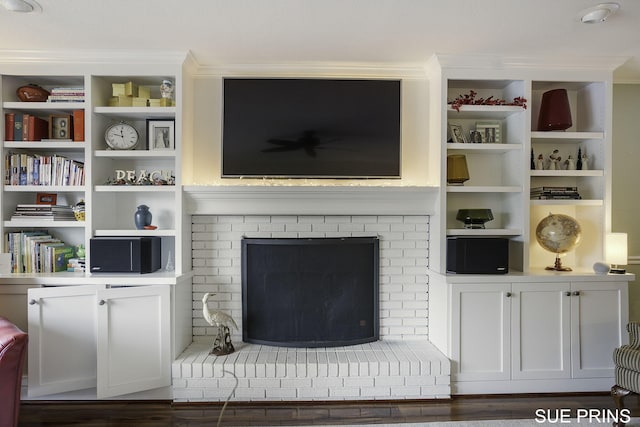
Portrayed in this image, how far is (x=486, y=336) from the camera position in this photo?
263cm

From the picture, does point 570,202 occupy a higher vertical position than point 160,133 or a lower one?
lower

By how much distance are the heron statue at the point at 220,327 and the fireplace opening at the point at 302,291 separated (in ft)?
0.72

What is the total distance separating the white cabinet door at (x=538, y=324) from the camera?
8.64 feet

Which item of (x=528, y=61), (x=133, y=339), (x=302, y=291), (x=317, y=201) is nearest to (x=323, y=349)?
(x=302, y=291)

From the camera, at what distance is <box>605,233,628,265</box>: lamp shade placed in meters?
2.68

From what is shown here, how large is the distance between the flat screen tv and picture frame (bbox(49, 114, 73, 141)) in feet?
3.70

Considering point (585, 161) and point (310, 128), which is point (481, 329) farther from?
point (310, 128)

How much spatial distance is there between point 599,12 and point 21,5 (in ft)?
10.1

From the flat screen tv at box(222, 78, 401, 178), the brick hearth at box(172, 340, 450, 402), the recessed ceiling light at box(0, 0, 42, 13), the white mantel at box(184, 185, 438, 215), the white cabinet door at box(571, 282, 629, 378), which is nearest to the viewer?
the recessed ceiling light at box(0, 0, 42, 13)

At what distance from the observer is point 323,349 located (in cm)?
286

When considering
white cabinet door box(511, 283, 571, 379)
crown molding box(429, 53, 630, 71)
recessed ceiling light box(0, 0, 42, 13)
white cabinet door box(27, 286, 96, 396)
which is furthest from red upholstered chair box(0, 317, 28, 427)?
crown molding box(429, 53, 630, 71)

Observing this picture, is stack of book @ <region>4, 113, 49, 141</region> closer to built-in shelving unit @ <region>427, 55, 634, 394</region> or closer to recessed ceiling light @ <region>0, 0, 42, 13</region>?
recessed ceiling light @ <region>0, 0, 42, 13</region>

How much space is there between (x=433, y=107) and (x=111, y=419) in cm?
304

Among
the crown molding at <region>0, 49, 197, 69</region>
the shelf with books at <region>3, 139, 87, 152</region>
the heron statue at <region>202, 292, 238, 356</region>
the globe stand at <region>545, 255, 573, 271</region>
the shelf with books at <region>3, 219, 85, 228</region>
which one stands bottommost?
the heron statue at <region>202, 292, 238, 356</region>
